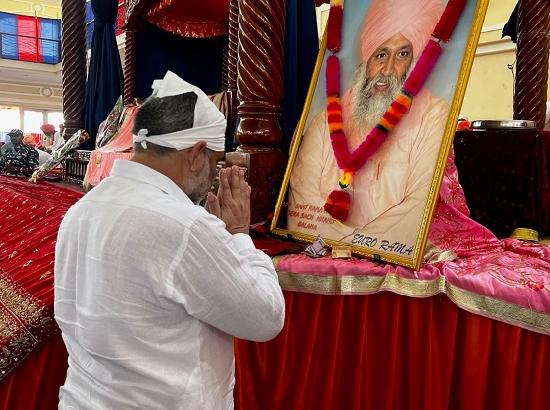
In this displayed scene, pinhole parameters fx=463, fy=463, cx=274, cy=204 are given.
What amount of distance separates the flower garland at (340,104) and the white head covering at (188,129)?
0.72 metres

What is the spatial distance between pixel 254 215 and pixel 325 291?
529 millimetres

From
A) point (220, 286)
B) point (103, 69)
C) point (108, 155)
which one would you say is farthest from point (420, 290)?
point (103, 69)

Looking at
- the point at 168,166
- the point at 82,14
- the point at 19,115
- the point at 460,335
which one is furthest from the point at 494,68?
the point at 19,115

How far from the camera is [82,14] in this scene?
16.5 ft

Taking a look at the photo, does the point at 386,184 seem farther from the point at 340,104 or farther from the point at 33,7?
the point at 33,7

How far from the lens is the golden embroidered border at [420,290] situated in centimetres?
117

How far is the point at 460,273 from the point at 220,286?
30.8 inches

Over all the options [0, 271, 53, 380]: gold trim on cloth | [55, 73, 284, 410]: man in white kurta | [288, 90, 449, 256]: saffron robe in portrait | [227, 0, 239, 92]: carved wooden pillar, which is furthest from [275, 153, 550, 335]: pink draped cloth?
[227, 0, 239, 92]: carved wooden pillar

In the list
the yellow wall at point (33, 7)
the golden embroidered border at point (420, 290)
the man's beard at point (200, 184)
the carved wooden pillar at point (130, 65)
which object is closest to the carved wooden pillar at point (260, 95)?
the golden embroidered border at point (420, 290)

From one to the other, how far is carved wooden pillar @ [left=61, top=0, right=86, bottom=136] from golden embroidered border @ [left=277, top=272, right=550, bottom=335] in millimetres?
4187

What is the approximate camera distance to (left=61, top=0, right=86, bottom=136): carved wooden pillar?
489 centimetres

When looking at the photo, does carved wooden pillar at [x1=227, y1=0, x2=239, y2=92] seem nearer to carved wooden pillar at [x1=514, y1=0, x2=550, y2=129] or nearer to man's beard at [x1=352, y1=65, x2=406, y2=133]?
man's beard at [x1=352, y1=65, x2=406, y2=133]


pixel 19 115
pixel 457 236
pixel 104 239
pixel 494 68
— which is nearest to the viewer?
pixel 104 239

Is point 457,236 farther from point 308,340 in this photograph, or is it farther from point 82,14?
point 82,14
